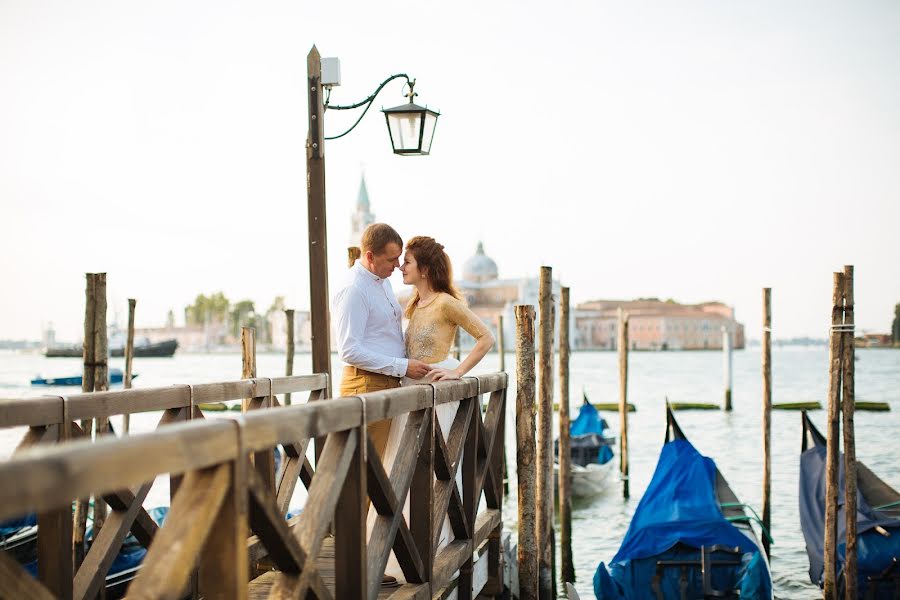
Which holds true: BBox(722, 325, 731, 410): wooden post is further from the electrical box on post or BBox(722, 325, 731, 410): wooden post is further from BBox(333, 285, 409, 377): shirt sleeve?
BBox(333, 285, 409, 377): shirt sleeve

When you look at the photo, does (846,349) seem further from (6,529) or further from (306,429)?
(6,529)

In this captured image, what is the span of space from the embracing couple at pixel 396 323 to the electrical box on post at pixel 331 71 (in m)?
1.03

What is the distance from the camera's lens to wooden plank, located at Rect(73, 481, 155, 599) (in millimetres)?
2740

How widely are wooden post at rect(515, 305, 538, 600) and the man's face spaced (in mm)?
1254

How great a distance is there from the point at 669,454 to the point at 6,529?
13.6 ft

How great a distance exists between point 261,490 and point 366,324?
167cm

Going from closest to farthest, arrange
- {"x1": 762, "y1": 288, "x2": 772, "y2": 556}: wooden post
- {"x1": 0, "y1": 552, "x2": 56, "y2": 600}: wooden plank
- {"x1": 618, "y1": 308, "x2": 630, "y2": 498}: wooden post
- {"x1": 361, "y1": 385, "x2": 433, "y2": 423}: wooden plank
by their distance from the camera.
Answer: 1. {"x1": 0, "y1": 552, "x2": 56, "y2": 600}: wooden plank
2. {"x1": 361, "y1": 385, "x2": 433, "y2": 423}: wooden plank
3. {"x1": 762, "y1": 288, "x2": 772, "y2": 556}: wooden post
4. {"x1": 618, "y1": 308, "x2": 630, "y2": 498}: wooden post

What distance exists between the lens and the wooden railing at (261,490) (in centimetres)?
138

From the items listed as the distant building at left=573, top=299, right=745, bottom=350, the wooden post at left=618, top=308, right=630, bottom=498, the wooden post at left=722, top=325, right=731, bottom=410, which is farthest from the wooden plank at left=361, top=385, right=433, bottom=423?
the distant building at left=573, top=299, right=745, bottom=350

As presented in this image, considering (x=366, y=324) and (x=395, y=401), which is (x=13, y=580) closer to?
(x=395, y=401)

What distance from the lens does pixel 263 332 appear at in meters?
101

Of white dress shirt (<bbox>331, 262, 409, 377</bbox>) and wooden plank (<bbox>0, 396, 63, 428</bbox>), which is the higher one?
white dress shirt (<bbox>331, 262, 409, 377</bbox>)

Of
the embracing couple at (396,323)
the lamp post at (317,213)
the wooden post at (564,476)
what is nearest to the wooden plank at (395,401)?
the embracing couple at (396,323)

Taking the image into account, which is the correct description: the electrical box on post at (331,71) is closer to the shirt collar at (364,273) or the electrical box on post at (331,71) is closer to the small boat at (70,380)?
the shirt collar at (364,273)
